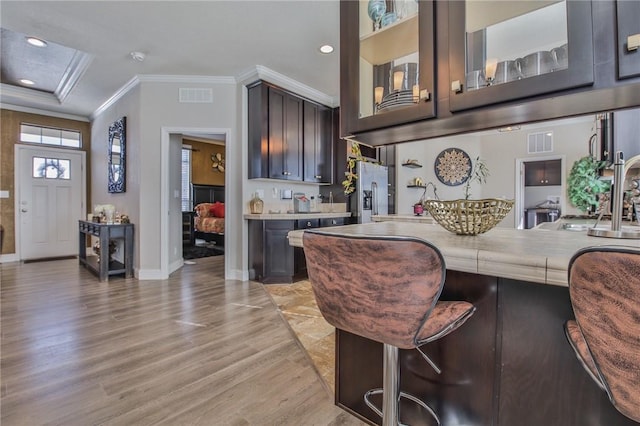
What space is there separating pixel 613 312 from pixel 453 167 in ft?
21.6

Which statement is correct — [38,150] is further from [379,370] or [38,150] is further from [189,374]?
[379,370]

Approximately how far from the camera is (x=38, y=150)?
541 cm

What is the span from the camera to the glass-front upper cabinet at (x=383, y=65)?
124 centimetres

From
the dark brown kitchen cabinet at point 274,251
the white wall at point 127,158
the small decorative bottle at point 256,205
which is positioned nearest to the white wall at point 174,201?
the white wall at point 127,158

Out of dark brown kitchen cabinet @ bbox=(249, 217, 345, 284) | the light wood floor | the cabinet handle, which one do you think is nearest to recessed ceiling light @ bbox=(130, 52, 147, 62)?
dark brown kitchen cabinet @ bbox=(249, 217, 345, 284)

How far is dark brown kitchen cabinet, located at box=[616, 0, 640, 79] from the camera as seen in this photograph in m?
0.83

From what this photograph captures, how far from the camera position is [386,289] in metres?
0.83

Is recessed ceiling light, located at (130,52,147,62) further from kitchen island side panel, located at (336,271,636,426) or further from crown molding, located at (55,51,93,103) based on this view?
kitchen island side panel, located at (336,271,636,426)

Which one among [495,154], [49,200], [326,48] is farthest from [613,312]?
[49,200]

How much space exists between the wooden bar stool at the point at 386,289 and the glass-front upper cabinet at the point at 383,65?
685 millimetres

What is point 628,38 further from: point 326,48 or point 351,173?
point 351,173

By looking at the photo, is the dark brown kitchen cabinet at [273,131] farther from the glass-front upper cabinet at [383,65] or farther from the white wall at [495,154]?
the glass-front upper cabinet at [383,65]

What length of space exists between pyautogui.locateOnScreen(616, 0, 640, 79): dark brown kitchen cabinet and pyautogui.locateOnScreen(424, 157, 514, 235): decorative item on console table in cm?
52

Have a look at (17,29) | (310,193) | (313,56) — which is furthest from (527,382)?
(17,29)
